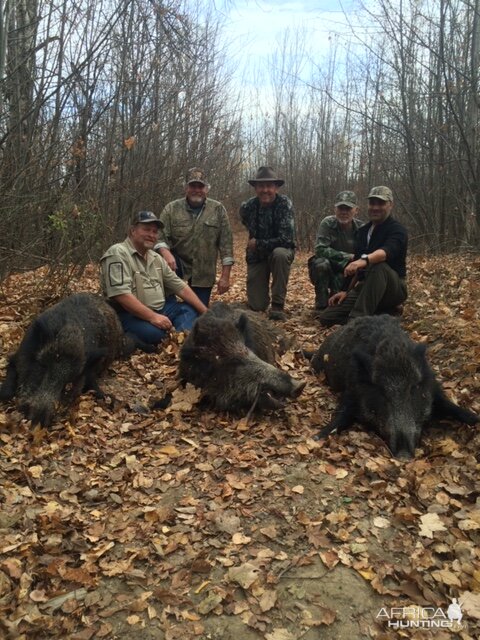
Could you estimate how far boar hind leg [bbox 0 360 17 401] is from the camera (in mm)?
4720

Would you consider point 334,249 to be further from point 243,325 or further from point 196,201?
point 243,325

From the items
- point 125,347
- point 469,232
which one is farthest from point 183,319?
point 469,232

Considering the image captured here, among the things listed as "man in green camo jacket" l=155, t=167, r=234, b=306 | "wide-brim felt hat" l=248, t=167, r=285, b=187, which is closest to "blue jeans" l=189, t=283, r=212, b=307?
"man in green camo jacket" l=155, t=167, r=234, b=306

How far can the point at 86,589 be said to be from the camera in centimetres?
277

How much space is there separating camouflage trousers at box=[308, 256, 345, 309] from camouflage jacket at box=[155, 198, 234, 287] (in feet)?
5.08

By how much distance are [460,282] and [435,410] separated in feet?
14.7

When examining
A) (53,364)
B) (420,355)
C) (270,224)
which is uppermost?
(270,224)

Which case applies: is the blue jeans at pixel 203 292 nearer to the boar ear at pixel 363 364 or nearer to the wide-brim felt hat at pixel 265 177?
the wide-brim felt hat at pixel 265 177

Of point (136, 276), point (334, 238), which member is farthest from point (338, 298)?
point (136, 276)

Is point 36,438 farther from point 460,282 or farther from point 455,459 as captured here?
point 460,282

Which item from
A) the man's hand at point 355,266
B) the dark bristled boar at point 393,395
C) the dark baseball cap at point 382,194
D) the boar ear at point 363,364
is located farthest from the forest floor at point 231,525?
the dark baseball cap at point 382,194

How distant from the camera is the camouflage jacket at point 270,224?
841cm

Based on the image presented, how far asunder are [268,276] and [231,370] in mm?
4157

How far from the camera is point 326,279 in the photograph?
8.43 m
